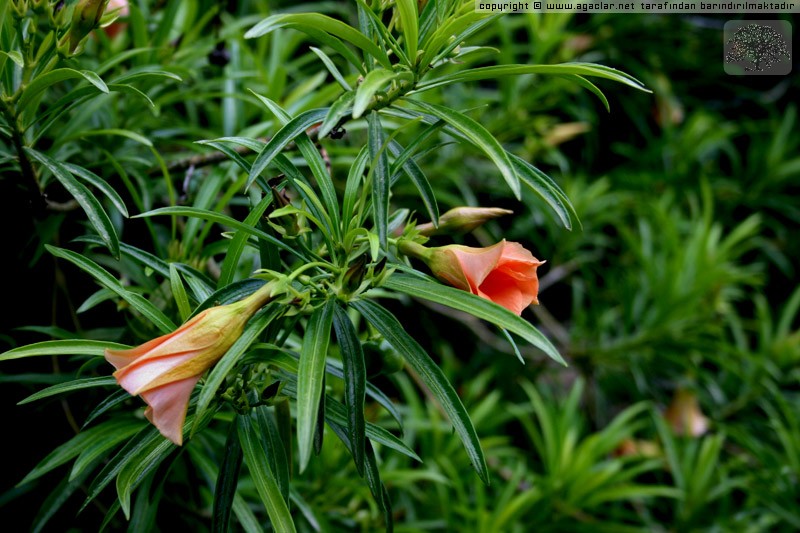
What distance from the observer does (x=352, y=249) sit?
0.56 meters

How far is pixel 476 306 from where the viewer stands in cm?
50

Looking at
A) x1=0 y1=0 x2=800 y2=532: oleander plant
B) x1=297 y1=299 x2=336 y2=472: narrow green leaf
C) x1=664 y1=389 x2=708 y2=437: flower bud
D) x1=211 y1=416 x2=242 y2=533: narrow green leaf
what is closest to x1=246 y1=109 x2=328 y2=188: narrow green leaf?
x1=0 y1=0 x2=800 y2=532: oleander plant

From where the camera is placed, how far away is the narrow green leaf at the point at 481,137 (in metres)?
0.48

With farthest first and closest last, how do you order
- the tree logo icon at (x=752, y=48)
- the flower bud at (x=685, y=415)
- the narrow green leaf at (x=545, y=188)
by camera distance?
the flower bud at (x=685, y=415), the tree logo icon at (x=752, y=48), the narrow green leaf at (x=545, y=188)

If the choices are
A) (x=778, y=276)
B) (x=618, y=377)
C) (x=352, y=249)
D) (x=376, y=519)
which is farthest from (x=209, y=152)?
(x=778, y=276)

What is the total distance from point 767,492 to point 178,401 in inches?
48.1

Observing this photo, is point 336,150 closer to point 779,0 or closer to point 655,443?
point 655,443

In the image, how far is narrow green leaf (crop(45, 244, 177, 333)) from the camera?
55 centimetres

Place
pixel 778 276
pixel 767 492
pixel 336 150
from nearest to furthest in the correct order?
pixel 336 150 < pixel 767 492 < pixel 778 276

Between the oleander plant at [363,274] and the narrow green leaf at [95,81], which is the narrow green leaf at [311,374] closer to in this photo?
the oleander plant at [363,274]

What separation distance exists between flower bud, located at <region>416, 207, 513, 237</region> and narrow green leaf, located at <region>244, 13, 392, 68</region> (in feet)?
0.46

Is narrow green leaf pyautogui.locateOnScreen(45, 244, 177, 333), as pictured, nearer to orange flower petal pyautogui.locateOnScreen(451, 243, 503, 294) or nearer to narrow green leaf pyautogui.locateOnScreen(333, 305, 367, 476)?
narrow green leaf pyautogui.locateOnScreen(333, 305, 367, 476)

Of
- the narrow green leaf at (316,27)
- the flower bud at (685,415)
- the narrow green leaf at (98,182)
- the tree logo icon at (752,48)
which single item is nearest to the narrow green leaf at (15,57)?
the narrow green leaf at (98,182)

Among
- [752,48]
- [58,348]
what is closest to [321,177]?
[58,348]
